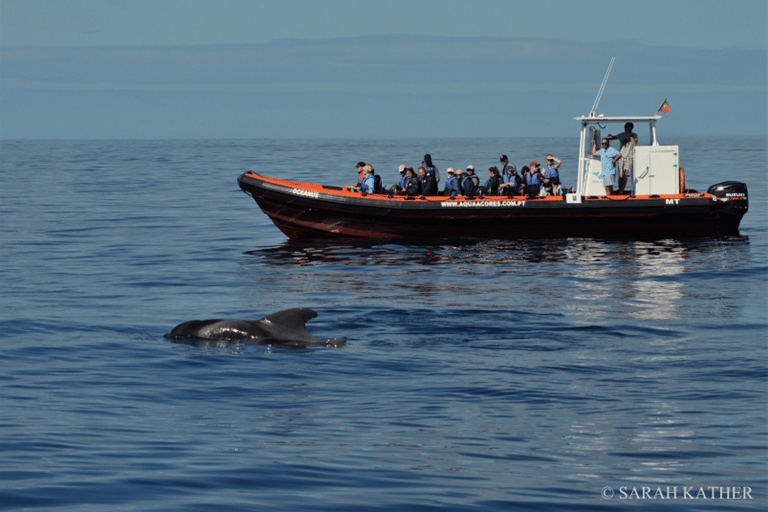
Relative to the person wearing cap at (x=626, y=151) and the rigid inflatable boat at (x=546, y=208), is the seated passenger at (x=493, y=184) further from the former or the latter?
the person wearing cap at (x=626, y=151)

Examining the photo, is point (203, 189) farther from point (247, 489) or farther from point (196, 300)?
point (247, 489)

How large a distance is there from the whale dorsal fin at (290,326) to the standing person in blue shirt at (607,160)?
48.7 feet

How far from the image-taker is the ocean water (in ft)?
23.5

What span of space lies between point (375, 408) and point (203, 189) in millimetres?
44440

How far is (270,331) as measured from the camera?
12.7 meters

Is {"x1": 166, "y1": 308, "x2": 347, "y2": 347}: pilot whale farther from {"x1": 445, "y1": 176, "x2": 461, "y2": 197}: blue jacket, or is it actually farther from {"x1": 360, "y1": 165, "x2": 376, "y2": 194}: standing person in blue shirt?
{"x1": 445, "y1": 176, "x2": 461, "y2": 197}: blue jacket

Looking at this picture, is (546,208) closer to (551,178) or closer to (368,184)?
(551,178)

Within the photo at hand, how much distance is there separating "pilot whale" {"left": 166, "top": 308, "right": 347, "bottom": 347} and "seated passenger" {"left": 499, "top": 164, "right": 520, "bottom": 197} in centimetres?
1366

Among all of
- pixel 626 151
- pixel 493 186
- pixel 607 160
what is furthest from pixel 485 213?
pixel 626 151

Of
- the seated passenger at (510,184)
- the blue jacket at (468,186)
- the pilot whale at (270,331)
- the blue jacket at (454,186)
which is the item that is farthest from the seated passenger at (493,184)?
the pilot whale at (270,331)

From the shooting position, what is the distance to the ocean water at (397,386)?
7.17 meters

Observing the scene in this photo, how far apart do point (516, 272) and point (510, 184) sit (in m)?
5.48

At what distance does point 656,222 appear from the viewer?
25.8 metres

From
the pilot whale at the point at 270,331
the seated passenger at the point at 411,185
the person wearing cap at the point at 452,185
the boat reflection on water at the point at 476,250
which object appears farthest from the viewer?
the person wearing cap at the point at 452,185
